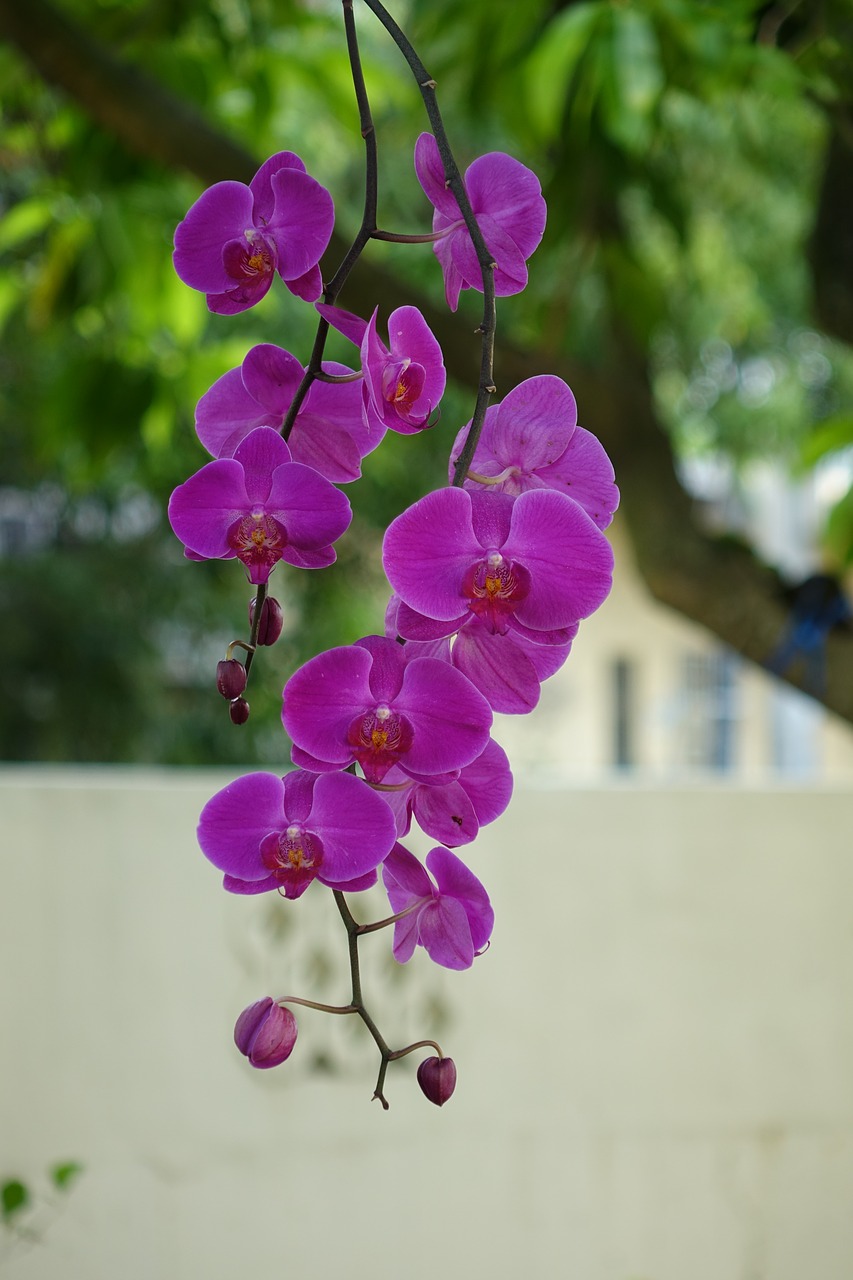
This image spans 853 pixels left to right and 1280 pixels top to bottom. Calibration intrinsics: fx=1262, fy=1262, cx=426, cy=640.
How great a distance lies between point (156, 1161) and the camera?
1691 mm

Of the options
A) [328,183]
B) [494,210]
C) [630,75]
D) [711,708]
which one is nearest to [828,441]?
[630,75]

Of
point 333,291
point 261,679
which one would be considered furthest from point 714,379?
point 333,291

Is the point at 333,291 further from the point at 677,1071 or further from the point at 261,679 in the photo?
the point at 261,679

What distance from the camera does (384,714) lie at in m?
0.24

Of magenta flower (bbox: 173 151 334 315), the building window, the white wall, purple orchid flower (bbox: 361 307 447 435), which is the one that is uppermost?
the building window

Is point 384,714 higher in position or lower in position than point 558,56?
lower

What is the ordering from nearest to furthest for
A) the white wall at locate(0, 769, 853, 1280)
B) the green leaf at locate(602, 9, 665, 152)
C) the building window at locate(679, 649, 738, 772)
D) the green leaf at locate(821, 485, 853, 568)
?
the green leaf at locate(602, 9, 665, 152) < the green leaf at locate(821, 485, 853, 568) < the white wall at locate(0, 769, 853, 1280) < the building window at locate(679, 649, 738, 772)

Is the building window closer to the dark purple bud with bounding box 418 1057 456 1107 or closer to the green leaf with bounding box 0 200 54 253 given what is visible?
the green leaf with bounding box 0 200 54 253

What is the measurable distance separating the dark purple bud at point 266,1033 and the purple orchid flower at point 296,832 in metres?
0.03

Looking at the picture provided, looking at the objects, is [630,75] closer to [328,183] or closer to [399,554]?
[399,554]

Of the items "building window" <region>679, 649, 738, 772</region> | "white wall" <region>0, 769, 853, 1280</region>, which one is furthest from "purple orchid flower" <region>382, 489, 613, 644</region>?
"building window" <region>679, 649, 738, 772</region>

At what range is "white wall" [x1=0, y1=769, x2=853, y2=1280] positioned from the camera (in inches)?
66.4

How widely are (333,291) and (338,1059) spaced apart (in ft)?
5.20

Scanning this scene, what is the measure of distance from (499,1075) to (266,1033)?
1521mm
